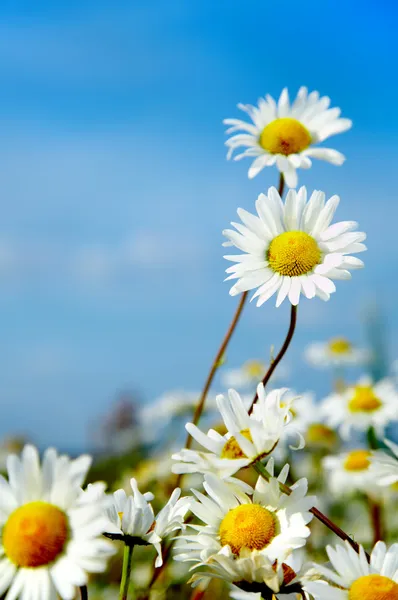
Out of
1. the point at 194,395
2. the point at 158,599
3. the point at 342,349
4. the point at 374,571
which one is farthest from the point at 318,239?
the point at 342,349

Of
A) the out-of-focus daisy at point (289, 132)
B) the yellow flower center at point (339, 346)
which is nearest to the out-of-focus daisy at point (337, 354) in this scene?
the yellow flower center at point (339, 346)

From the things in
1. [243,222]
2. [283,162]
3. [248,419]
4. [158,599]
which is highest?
[283,162]

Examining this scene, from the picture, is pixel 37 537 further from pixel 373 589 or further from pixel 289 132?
pixel 289 132

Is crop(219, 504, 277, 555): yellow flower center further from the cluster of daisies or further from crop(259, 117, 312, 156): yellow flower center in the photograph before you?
crop(259, 117, 312, 156): yellow flower center

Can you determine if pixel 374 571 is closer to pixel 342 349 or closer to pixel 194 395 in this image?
pixel 194 395

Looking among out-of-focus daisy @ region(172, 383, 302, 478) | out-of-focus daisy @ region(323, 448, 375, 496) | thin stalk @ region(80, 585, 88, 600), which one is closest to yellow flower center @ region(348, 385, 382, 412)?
out-of-focus daisy @ region(323, 448, 375, 496)

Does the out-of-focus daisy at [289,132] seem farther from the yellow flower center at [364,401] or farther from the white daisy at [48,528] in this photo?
the yellow flower center at [364,401]

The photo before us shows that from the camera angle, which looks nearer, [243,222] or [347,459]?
[243,222]
